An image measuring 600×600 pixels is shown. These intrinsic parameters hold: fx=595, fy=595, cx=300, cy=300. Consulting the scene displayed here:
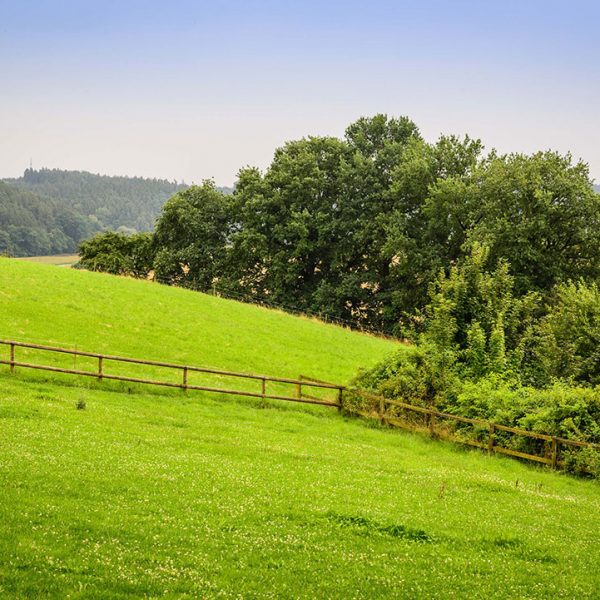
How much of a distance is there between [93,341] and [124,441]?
1654cm

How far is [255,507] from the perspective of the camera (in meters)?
14.0

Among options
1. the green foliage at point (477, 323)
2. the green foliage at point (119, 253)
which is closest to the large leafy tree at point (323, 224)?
the green foliage at point (119, 253)

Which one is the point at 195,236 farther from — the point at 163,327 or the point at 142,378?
the point at 142,378

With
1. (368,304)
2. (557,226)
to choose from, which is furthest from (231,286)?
(557,226)

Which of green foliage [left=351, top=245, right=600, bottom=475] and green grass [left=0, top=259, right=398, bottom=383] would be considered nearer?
green foliage [left=351, top=245, right=600, bottom=475]

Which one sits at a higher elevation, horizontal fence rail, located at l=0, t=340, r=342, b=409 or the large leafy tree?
the large leafy tree

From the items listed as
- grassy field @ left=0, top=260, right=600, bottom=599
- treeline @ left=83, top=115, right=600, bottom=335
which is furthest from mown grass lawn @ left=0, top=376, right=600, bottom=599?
treeline @ left=83, top=115, right=600, bottom=335

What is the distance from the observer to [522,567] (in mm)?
12344

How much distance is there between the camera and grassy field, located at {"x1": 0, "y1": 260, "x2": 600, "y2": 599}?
1055cm

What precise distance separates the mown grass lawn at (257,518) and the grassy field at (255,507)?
0.04 m

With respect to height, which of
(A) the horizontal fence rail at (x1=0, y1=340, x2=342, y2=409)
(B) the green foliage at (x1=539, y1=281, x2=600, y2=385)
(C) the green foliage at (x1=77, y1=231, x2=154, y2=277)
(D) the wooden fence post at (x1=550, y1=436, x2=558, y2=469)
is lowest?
(D) the wooden fence post at (x1=550, y1=436, x2=558, y2=469)

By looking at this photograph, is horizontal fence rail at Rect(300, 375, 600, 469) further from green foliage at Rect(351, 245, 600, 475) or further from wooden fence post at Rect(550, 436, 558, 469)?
green foliage at Rect(351, 245, 600, 475)

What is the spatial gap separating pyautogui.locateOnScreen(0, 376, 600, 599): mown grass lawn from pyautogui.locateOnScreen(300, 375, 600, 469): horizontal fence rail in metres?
1.30

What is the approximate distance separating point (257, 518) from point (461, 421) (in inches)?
623
